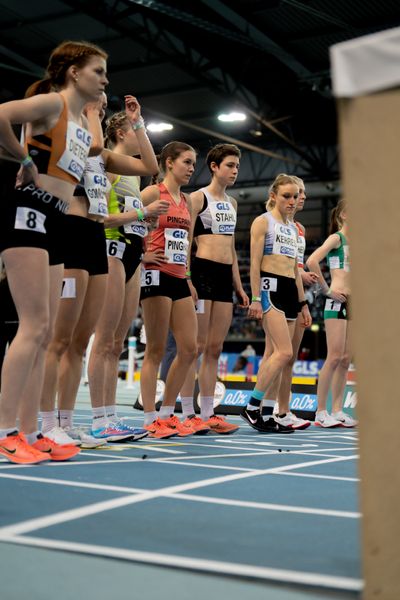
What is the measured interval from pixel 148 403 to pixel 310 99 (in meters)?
13.9

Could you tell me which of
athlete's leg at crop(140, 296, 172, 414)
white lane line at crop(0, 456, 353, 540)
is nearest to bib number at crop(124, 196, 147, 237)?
athlete's leg at crop(140, 296, 172, 414)

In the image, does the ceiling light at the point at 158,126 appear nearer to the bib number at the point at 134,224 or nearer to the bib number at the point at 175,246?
the bib number at the point at 175,246

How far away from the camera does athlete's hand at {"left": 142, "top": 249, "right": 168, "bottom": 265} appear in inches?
193

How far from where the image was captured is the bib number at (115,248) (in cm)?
441

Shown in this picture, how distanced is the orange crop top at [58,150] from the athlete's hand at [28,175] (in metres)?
0.15

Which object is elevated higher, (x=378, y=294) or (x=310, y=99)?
(x=310, y=99)

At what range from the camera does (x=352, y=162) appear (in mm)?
1323

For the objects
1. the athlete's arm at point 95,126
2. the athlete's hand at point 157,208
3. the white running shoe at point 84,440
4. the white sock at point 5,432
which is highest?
the athlete's arm at point 95,126

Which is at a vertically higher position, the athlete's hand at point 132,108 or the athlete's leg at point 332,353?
the athlete's hand at point 132,108

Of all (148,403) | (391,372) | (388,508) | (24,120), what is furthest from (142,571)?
(148,403)

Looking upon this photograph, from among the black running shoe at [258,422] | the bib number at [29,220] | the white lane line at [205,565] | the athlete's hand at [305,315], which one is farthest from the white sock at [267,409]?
the white lane line at [205,565]

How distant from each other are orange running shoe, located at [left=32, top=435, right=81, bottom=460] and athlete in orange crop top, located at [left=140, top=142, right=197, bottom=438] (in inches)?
57.3

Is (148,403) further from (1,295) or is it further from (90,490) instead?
(90,490)

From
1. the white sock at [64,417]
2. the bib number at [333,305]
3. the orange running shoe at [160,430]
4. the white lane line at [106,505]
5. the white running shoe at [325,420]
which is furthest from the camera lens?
the bib number at [333,305]
